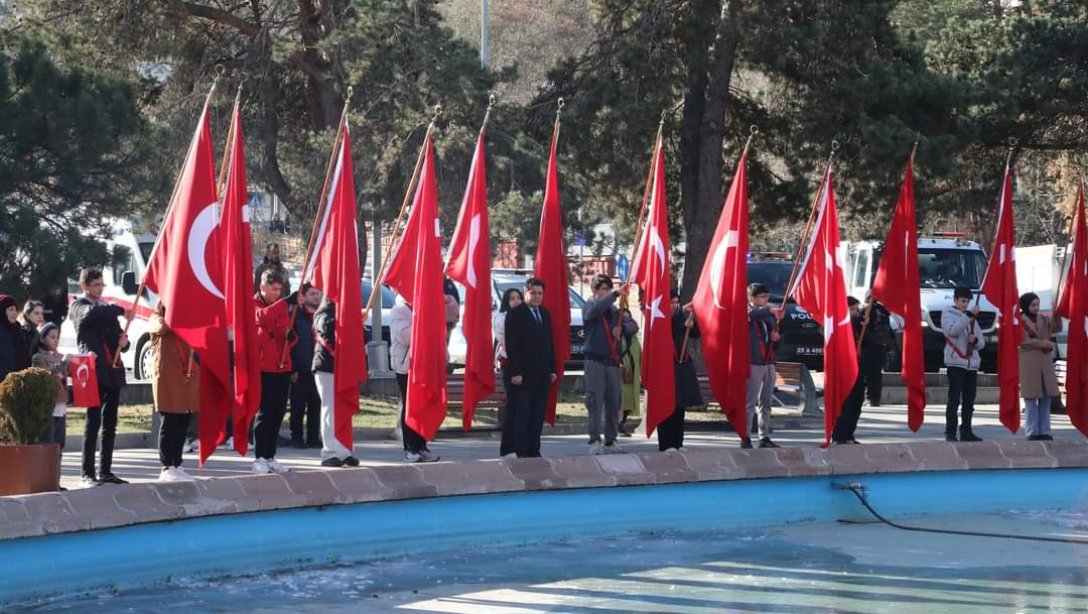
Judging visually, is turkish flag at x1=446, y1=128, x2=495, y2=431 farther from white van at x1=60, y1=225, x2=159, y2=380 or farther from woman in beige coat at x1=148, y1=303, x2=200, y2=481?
white van at x1=60, y1=225, x2=159, y2=380

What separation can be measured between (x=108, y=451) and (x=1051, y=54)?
44.6 ft

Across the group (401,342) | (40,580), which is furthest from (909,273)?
(40,580)

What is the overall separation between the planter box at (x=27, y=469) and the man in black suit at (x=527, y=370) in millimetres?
4610

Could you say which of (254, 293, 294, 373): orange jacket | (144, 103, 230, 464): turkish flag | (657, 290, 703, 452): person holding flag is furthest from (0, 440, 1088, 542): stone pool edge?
(254, 293, 294, 373): orange jacket

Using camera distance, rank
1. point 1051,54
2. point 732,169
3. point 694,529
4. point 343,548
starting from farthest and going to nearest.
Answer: point 732,169
point 1051,54
point 694,529
point 343,548

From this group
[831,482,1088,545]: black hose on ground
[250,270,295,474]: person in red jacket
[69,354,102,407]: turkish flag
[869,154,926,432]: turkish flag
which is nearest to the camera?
[69,354,102,407]: turkish flag

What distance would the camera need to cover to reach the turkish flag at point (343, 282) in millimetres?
12562

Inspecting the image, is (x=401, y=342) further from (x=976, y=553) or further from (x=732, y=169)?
(x=732, y=169)

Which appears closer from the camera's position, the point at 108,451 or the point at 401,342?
the point at 108,451

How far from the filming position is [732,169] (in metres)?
22.1

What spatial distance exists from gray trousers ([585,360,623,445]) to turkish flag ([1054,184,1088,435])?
501cm

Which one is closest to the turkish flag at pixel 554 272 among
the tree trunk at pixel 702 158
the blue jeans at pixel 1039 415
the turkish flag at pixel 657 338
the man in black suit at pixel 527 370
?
the man in black suit at pixel 527 370

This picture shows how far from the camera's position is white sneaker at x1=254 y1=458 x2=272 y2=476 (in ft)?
40.5

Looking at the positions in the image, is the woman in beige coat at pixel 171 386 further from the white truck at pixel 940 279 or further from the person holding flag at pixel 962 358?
the white truck at pixel 940 279
